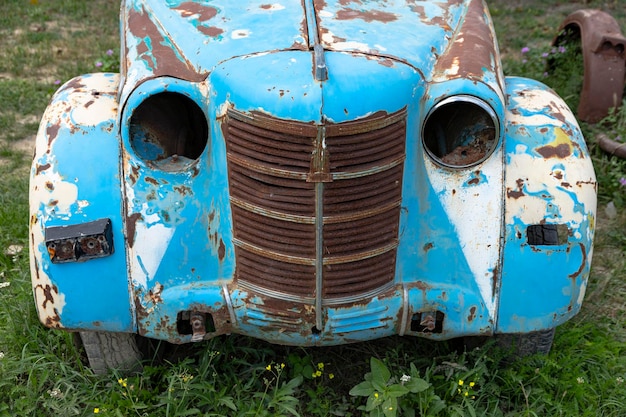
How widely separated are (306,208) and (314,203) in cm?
3

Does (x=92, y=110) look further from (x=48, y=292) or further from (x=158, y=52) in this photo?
(x=48, y=292)

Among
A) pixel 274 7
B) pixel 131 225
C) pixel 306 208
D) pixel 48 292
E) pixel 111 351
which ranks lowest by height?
pixel 111 351

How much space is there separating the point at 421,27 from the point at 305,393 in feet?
4.98

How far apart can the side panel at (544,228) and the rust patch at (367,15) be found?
624 mm

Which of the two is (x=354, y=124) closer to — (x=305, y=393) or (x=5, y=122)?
(x=305, y=393)

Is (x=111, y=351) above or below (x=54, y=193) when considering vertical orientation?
below

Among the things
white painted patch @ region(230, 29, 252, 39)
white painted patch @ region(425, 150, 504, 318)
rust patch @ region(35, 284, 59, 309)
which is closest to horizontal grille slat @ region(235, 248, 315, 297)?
white painted patch @ region(425, 150, 504, 318)

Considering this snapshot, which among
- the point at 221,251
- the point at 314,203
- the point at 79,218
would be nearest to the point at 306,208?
the point at 314,203

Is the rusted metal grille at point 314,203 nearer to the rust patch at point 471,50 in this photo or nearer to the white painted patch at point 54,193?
the rust patch at point 471,50

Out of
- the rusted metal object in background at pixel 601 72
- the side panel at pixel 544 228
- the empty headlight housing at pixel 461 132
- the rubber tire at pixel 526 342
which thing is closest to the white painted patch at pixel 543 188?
the side panel at pixel 544 228

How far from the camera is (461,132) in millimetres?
2676

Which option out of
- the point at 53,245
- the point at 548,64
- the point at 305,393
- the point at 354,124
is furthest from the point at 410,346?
the point at 548,64

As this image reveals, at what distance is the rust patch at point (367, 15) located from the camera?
271cm

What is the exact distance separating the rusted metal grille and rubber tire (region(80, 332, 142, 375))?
0.63 m
